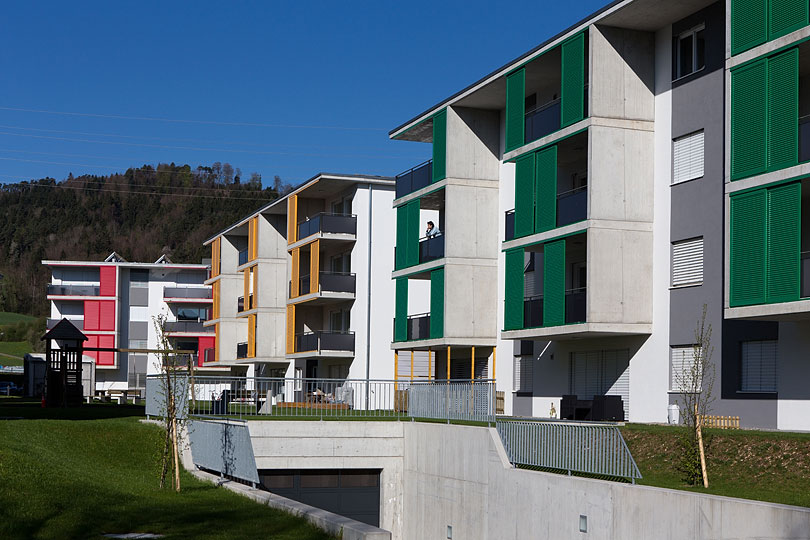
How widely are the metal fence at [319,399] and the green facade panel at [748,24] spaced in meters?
10.4

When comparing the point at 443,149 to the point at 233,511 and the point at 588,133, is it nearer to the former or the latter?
the point at 588,133

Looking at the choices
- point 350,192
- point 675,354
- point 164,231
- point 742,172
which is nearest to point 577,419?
point 675,354

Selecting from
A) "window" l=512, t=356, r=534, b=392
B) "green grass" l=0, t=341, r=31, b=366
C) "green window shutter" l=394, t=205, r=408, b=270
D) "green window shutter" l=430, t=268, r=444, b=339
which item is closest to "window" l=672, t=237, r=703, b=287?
"window" l=512, t=356, r=534, b=392

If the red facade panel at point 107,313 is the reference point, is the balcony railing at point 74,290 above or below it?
above

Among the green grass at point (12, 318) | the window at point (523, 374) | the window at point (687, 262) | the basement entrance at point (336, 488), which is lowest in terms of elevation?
the basement entrance at point (336, 488)

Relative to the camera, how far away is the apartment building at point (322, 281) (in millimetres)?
52531

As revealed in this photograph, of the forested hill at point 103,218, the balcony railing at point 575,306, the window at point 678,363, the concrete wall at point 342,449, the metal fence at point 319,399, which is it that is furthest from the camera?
the forested hill at point 103,218

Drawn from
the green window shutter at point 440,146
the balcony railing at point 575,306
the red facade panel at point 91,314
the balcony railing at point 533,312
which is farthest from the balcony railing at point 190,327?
the balcony railing at point 575,306

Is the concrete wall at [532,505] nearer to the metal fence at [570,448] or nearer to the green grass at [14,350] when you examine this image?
the metal fence at [570,448]

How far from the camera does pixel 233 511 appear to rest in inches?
679

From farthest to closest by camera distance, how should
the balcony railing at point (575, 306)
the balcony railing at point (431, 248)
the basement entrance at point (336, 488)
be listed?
the balcony railing at point (431, 248)
the balcony railing at point (575, 306)
the basement entrance at point (336, 488)

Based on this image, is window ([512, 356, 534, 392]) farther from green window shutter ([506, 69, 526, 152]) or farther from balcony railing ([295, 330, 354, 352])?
balcony railing ([295, 330, 354, 352])

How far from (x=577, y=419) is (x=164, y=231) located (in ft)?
523

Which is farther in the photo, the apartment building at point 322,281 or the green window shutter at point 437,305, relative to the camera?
the apartment building at point 322,281
